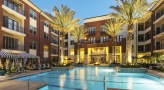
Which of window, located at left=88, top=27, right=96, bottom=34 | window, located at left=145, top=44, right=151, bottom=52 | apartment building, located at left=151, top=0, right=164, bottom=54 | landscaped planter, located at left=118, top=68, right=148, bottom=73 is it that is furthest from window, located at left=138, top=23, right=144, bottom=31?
landscaped planter, located at left=118, top=68, right=148, bottom=73

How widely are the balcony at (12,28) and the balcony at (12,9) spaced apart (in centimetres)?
196

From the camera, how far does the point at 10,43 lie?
27.9 meters

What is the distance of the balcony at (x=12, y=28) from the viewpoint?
25.6 metres

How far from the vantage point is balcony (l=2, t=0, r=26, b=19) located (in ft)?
85.1

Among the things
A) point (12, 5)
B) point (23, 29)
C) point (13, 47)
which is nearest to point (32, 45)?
point (23, 29)

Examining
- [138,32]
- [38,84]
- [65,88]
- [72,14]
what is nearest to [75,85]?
[65,88]

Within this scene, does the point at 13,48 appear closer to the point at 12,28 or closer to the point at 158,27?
the point at 12,28

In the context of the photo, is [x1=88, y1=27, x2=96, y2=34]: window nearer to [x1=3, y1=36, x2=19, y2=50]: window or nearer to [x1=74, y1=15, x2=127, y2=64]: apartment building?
[x1=74, y1=15, x2=127, y2=64]: apartment building

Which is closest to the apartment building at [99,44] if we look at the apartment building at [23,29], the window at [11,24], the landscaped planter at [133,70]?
the apartment building at [23,29]

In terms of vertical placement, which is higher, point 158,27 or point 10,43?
point 158,27

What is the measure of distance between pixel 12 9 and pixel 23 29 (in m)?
4.67


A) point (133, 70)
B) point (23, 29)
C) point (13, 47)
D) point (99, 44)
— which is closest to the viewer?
point (133, 70)

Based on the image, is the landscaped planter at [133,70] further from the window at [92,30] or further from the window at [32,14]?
the window at [92,30]

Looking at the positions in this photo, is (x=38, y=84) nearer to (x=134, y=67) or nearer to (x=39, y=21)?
(x=134, y=67)
